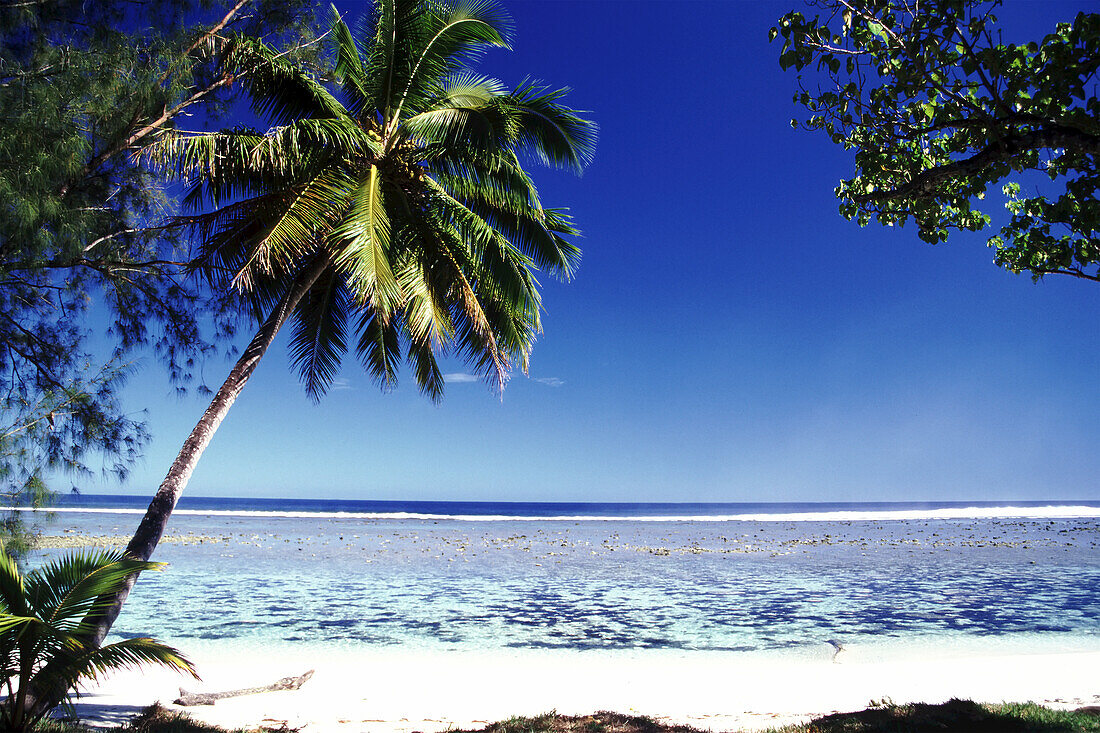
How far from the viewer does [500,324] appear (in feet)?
31.8

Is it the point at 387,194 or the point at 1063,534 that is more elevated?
the point at 387,194

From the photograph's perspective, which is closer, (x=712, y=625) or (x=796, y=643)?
(x=796, y=643)

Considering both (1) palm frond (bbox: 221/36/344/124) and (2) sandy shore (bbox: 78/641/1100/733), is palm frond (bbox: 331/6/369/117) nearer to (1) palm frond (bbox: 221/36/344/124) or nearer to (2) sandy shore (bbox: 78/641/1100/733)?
(1) palm frond (bbox: 221/36/344/124)

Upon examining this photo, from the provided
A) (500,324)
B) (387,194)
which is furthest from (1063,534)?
(387,194)

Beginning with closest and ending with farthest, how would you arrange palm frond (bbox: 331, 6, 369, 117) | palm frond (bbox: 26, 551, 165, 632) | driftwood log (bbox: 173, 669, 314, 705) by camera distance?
palm frond (bbox: 26, 551, 165, 632)
driftwood log (bbox: 173, 669, 314, 705)
palm frond (bbox: 331, 6, 369, 117)

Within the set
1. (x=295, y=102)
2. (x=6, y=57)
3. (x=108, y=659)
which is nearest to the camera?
(x=108, y=659)

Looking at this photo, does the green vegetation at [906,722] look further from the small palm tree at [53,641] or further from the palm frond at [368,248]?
the palm frond at [368,248]

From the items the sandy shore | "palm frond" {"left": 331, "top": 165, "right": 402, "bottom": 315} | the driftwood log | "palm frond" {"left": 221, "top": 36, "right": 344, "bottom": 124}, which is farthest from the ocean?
"palm frond" {"left": 221, "top": 36, "right": 344, "bottom": 124}

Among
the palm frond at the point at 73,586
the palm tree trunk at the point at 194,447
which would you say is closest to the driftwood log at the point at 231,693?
the palm tree trunk at the point at 194,447

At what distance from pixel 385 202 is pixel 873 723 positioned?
26.7ft

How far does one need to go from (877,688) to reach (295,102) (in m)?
10.9

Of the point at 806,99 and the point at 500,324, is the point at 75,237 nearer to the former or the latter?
the point at 500,324

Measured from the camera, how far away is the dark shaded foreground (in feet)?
17.5

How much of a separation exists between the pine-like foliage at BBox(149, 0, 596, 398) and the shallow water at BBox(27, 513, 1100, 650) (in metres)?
5.19
